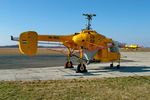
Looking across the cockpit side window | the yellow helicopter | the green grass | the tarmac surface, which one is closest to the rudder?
the yellow helicopter

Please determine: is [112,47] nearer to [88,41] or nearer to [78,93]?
[88,41]

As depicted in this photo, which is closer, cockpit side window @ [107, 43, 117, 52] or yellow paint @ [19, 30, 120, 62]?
yellow paint @ [19, 30, 120, 62]

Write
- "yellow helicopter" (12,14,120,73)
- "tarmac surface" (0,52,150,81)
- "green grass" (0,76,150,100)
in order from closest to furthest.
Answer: "green grass" (0,76,150,100) < "tarmac surface" (0,52,150,81) < "yellow helicopter" (12,14,120,73)

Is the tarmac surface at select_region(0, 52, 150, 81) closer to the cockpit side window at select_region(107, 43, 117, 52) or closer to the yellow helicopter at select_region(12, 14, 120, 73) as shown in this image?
the yellow helicopter at select_region(12, 14, 120, 73)

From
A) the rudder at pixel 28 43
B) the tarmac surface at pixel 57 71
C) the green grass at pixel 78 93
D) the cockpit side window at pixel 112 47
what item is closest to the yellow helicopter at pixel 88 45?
the cockpit side window at pixel 112 47

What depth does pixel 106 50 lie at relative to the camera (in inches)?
627

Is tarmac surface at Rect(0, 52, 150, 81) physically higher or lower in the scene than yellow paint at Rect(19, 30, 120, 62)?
lower

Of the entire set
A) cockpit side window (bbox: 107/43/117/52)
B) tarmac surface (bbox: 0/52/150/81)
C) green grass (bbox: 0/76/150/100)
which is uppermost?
cockpit side window (bbox: 107/43/117/52)

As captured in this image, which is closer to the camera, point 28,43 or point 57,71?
point 28,43

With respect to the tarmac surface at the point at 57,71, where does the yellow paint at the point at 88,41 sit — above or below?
above

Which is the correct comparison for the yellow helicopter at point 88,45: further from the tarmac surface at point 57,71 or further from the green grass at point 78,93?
the green grass at point 78,93

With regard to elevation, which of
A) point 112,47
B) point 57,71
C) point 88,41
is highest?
point 88,41

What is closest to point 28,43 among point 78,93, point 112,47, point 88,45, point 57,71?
point 57,71

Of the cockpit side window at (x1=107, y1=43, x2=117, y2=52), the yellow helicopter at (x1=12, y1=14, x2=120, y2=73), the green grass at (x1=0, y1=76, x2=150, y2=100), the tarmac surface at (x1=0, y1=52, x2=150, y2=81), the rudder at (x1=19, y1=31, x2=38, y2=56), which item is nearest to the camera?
the green grass at (x1=0, y1=76, x2=150, y2=100)
